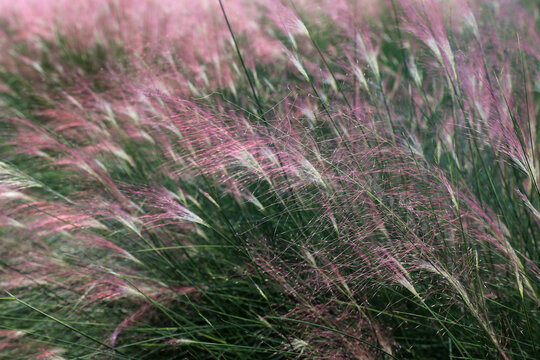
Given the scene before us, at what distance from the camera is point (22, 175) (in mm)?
1338

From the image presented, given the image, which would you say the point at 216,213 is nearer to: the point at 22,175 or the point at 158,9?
the point at 22,175

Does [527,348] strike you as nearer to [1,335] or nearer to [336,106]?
[336,106]

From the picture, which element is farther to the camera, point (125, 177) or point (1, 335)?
point (125, 177)

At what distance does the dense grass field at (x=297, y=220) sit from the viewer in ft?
3.99

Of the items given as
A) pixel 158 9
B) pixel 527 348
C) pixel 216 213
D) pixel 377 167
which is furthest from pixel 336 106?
pixel 158 9

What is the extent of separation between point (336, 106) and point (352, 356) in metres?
0.74

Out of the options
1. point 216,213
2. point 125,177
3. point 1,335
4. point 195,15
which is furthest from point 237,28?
point 1,335

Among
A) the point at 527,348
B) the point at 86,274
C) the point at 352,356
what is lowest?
the point at 527,348

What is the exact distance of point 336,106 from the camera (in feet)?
4.82

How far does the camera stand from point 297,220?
5.14 ft

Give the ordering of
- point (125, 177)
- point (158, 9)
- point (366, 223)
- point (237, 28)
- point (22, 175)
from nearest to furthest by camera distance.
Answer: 1. point (366, 223)
2. point (22, 175)
3. point (125, 177)
4. point (237, 28)
5. point (158, 9)

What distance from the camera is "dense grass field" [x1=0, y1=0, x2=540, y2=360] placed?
3.99ft

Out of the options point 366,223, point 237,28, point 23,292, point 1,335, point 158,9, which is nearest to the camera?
point 366,223

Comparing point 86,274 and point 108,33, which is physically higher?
point 108,33
